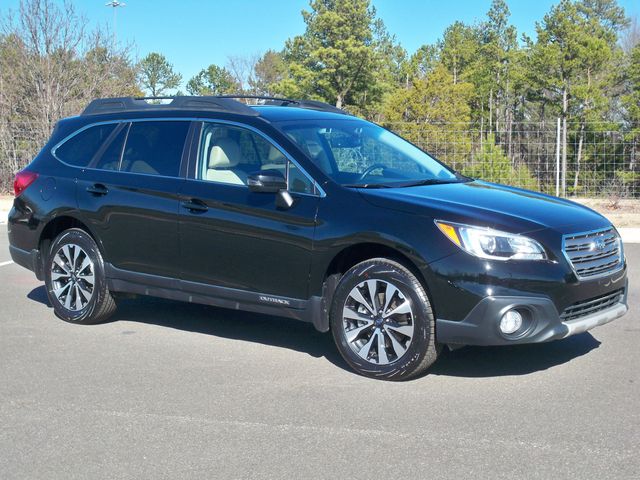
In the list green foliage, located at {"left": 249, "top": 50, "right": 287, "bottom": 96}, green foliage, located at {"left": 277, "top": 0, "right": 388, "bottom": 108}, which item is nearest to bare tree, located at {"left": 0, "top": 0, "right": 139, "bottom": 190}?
green foliage, located at {"left": 277, "top": 0, "right": 388, "bottom": 108}

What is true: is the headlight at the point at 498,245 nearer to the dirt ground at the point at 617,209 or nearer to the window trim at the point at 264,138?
the window trim at the point at 264,138

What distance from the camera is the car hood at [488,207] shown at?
5391mm

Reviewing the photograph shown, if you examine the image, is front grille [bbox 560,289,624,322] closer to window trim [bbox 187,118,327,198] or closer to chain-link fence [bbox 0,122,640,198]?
window trim [bbox 187,118,327,198]

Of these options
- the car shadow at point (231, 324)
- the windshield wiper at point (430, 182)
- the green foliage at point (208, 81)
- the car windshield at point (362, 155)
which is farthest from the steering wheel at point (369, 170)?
the green foliage at point (208, 81)

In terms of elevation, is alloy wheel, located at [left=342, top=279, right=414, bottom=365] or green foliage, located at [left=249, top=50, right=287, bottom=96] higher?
green foliage, located at [left=249, top=50, right=287, bottom=96]

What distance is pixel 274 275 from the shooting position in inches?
240

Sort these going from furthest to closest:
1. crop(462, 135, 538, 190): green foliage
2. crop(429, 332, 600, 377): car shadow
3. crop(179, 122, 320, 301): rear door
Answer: crop(462, 135, 538, 190): green foliage
crop(179, 122, 320, 301): rear door
crop(429, 332, 600, 377): car shadow

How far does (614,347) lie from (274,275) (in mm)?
2558

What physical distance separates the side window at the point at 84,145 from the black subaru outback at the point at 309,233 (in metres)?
0.02

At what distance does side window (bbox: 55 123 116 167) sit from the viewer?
7.34 m

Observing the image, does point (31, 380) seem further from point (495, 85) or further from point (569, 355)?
point (495, 85)

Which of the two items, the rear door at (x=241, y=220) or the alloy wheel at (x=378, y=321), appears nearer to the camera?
the alloy wheel at (x=378, y=321)

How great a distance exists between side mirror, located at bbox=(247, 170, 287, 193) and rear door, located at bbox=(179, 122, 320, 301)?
9 centimetres

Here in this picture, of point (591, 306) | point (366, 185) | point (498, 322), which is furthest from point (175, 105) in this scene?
point (591, 306)
